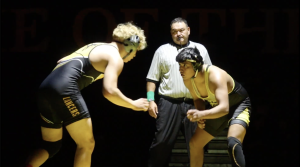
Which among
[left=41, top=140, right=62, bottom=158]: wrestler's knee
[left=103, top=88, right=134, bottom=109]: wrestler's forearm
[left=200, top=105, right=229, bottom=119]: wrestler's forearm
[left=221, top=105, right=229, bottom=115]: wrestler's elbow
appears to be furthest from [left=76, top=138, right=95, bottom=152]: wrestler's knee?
[left=221, top=105, right=229, bottom=115]: wrestler's elbow

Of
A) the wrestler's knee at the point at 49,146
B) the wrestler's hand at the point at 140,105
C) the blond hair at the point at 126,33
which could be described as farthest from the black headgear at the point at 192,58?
the wrestler's knee at the point at 49,146

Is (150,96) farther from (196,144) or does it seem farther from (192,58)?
(192,58)

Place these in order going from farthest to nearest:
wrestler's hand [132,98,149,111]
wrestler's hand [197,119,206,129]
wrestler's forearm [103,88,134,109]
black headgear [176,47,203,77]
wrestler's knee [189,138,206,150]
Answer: wrestler's knee [189,138,206,150], wrestler's hand [197,119,206,129], black headgear [176,47,203,77], wrestler's hand [132,98,149,111], wrestler's forearm [103,88,134,109]

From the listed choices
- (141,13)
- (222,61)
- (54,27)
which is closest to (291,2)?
(222,61)

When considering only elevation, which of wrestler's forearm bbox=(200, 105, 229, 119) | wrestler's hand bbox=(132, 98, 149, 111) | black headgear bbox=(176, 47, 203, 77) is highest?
black headgear bbox=(176, 47, 203, 77)

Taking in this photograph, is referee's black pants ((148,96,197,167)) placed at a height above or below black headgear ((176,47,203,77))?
below

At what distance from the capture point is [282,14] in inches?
185

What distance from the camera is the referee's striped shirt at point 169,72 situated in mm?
3758

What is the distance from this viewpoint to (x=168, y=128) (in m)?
3.72

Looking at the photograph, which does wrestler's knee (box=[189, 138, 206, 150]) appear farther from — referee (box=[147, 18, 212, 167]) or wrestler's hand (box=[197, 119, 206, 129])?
referee (box=[147, 18, 212, 167])

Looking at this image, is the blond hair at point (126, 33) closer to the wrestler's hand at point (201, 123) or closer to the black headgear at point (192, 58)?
the black headgear at point (192, 58)

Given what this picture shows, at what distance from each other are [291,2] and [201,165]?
255 cm

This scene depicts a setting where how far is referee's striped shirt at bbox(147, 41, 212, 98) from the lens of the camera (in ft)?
12.3

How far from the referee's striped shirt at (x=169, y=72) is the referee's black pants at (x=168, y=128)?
0.10 m
